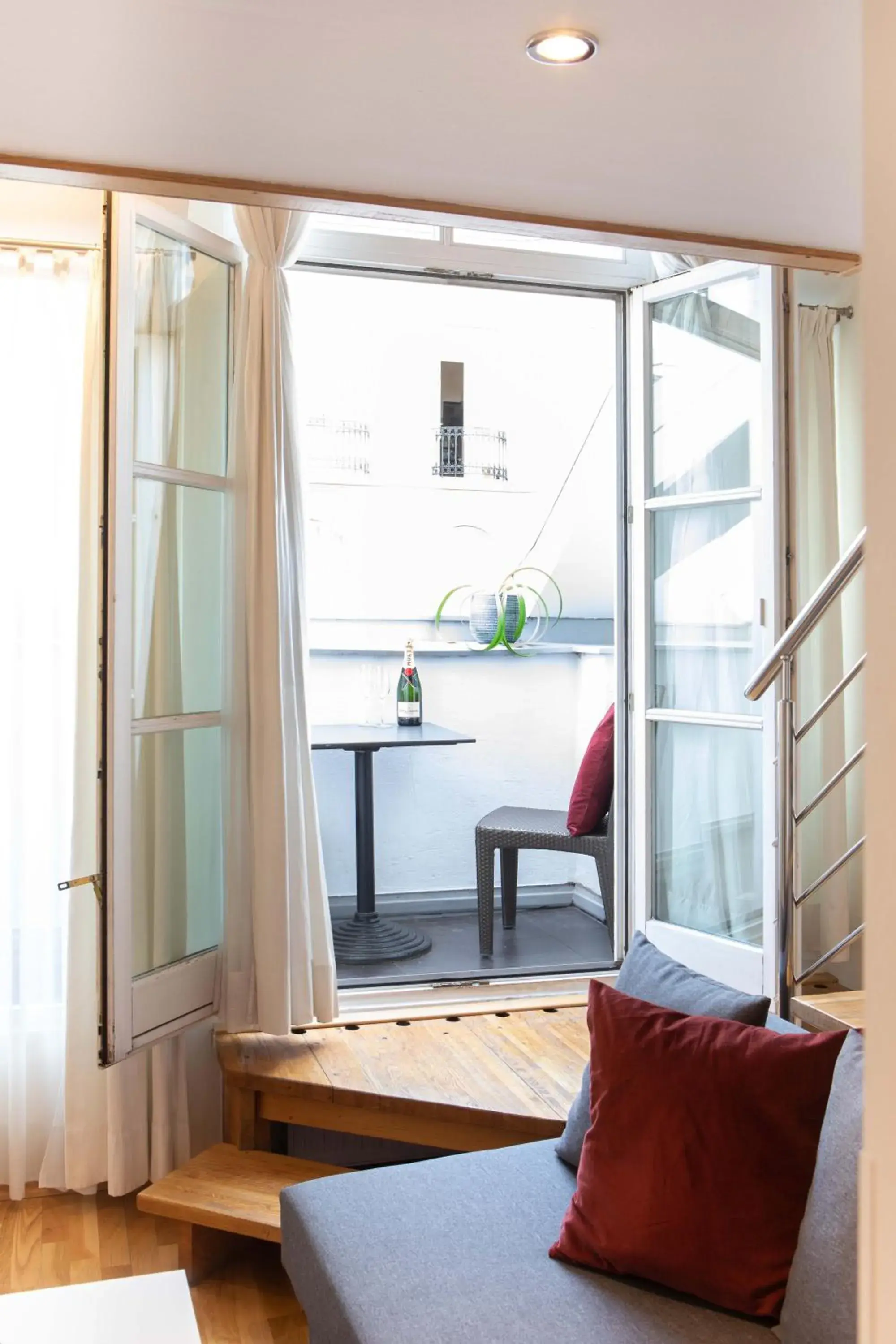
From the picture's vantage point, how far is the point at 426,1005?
3494 mm

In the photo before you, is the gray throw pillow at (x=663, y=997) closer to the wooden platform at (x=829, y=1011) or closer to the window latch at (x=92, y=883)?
the wooden platform at (x=829, y=1011)

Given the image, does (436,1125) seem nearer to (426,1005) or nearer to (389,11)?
(426,1005)

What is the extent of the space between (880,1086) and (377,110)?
1.64m

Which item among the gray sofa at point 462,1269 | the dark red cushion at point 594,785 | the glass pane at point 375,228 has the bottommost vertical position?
the gray sofa at point 462,1269

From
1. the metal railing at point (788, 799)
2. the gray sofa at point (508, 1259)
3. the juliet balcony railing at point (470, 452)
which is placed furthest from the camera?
the juliet balcony railing at point (470, 452)

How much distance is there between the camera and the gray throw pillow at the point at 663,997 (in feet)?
6.40

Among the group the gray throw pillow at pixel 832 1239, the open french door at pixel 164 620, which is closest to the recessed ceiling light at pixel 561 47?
the gray throw pillow at pixel 832 1239

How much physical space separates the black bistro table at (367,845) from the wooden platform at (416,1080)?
109cm

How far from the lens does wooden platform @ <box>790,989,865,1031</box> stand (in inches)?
84.9

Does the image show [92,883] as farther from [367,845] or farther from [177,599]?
[367,845]

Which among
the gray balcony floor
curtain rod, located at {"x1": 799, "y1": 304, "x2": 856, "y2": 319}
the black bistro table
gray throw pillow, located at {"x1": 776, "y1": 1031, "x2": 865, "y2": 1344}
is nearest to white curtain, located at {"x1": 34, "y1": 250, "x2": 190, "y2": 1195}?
the gray balcony floor

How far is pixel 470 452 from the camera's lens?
5.46 m

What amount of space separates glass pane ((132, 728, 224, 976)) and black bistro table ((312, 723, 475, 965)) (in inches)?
34.8

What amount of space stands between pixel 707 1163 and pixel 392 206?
169 centimetres
